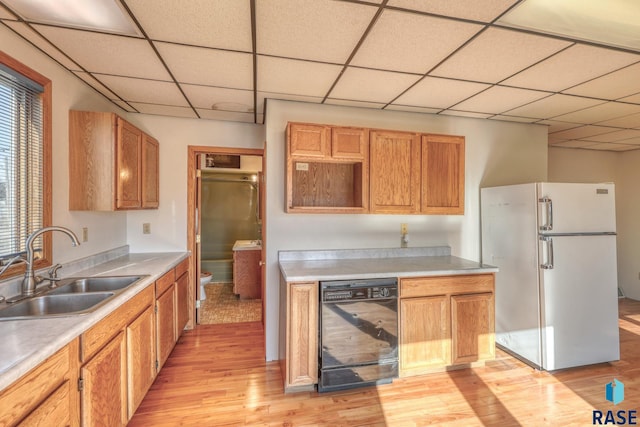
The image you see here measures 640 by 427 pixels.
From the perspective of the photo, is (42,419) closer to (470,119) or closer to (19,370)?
(19,370)

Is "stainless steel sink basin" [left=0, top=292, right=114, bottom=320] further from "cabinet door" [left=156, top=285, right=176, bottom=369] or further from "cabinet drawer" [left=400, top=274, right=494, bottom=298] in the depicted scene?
"cabinet drawer" [left=400, top=274, right=494, bottom=298]

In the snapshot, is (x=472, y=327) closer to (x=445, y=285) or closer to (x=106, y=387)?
(x=445, y=285)

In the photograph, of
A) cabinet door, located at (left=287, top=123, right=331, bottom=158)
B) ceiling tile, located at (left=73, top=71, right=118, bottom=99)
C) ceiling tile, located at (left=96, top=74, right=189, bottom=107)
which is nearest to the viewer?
ceiling tile, located at (left=73, top=71, right=118, bottom=99)

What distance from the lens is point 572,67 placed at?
2.02m

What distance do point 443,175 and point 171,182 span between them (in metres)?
2.85

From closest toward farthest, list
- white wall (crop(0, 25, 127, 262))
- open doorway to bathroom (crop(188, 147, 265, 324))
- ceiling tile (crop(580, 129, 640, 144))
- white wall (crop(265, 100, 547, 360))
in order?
white wall (crop(0, 25, 127, 262)) → white wall (crop(265, 100, 547, 360)) → open doorway to bathroom (crop(188, 147, 265, 324)) → ceiling tile (crop(580, 129, 640, 144))

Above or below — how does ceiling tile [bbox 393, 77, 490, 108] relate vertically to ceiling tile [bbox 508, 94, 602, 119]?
above

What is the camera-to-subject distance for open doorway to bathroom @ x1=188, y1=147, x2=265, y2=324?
136 inches

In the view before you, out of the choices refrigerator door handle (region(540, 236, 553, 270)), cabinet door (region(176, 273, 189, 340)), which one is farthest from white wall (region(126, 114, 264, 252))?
refrigerator door handle (region(540, 236, 553, 270))

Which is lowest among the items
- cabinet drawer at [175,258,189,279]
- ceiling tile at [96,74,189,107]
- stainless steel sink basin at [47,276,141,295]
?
cabinet drawer at [175,258,189,279]

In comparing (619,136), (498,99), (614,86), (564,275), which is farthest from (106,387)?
(619,136)

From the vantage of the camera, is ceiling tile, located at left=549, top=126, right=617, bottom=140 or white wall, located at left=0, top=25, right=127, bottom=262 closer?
white wall, located at left=0, top=25, right=127, bottom=262

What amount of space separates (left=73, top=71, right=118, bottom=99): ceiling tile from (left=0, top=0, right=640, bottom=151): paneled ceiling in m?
0.02

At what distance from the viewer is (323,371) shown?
2.17m
